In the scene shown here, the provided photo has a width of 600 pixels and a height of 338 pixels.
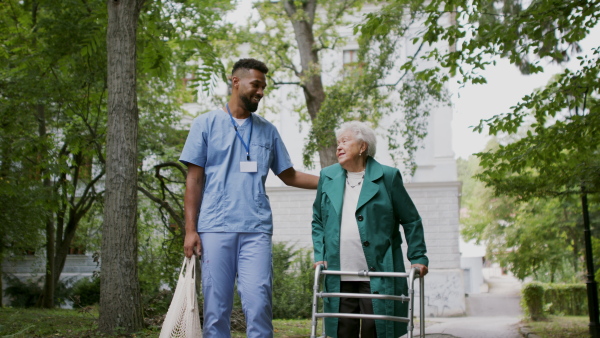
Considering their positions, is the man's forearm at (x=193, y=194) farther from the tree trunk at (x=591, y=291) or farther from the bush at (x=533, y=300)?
the bush at (x=533, y=300)

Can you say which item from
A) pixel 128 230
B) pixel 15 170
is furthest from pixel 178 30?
pixel 128 230

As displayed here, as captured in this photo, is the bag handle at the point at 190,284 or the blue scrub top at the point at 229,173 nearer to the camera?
the bag handle at the point at 190,284

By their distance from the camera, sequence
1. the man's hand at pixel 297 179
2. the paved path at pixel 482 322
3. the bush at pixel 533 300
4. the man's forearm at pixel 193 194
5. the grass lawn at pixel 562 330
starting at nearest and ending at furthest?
1. the man's forearm at pixel 193 194
2. the man's hand at pixel 297 179
3. the grass lawn at pixel 562 330
4. the paved path at pixel 482 322
5. the bush at pixel 533 300

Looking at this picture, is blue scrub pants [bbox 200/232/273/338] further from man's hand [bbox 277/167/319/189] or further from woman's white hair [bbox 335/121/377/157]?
woman's white hair [bbox 335/121/377/157]

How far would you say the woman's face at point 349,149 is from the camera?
4.20 m

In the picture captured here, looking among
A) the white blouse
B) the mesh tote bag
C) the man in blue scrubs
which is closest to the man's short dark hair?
the man in blue scrubs

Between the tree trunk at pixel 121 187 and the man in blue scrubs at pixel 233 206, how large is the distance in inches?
110

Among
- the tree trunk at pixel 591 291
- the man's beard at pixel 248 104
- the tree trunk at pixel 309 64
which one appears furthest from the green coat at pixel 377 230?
the tree trunk at pixel 309 64

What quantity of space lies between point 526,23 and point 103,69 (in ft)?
23.6

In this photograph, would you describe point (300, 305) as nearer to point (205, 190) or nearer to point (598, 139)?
point (598, 139)

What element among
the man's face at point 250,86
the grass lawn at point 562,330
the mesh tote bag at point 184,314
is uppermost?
the man's face at point 250,86

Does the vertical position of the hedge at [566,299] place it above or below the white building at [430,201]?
below

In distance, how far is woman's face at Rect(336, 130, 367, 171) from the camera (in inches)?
165

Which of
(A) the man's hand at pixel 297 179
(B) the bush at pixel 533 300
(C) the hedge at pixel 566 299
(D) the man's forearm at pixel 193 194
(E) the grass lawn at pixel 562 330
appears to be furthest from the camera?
(C) the hedge at pixel 566 299
